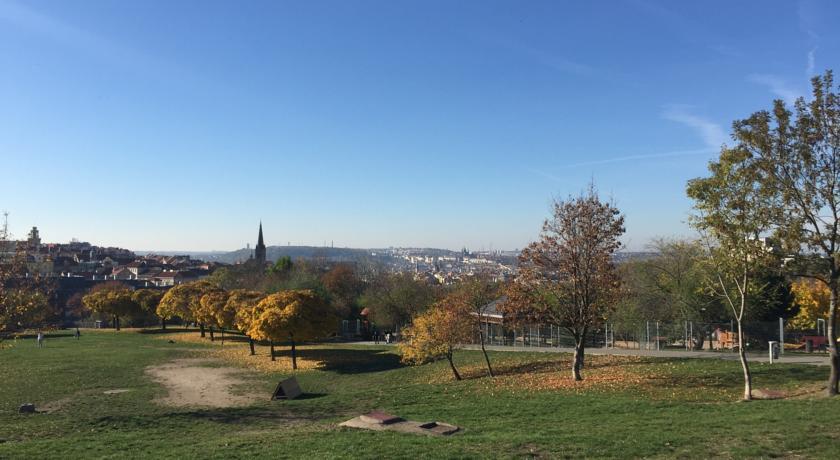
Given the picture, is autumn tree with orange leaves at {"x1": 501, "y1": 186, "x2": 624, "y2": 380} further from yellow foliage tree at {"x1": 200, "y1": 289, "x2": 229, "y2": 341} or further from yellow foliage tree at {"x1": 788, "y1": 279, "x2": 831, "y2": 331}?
yellow foliage tree at {"x1": 200, "y1": 289, "x2": 229, "y2": 341}

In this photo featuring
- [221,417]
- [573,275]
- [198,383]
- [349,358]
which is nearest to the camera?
[221,417]

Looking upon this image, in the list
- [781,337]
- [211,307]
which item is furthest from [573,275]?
[211,307]

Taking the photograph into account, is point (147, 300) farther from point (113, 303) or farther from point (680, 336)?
point (680, 336)

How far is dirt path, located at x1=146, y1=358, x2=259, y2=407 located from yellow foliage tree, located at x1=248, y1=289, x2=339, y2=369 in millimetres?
3369

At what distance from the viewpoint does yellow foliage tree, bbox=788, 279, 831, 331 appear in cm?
4331

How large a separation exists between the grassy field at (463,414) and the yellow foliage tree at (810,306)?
77.1 ft

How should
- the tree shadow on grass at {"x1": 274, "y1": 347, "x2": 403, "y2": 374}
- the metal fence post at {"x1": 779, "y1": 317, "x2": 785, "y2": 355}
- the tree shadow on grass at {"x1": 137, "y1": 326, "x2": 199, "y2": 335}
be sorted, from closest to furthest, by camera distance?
the metal fence post at {"x1": 779, "y1": 317, "x2": 785, "y2": 355}
the tree shadow on grass at {"x1": 274, "y1": 347, "x2": 403, "y2": 374}
the tree shadow on grass at {"x1": 137, "y1": 326, "x2": 199, "y2": 335}

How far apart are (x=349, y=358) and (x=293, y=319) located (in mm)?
5999

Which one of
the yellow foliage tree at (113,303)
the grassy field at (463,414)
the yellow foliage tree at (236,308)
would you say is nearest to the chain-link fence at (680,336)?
the grassy field at (463,414)

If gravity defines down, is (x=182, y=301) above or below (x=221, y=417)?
above

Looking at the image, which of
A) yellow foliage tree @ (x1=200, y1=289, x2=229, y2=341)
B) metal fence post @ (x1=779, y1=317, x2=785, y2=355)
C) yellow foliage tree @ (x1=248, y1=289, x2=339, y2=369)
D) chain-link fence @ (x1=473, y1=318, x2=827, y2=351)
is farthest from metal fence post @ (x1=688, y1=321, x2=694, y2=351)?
yellow foliage tree @ (x1=200, y1=289, x2=229, y2=341)

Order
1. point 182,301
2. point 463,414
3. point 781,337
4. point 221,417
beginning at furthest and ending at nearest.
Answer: point 182,301
point 781,337
point 221,417
point 463,414

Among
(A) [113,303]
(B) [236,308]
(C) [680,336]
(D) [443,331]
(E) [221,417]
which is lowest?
(E) [221,417]

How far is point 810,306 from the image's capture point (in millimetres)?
45156
